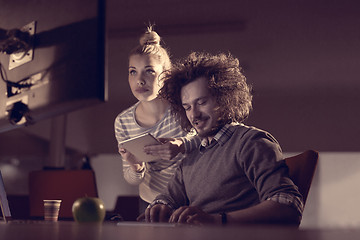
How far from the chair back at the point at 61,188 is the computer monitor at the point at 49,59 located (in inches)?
57.6

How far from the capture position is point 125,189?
7.64m

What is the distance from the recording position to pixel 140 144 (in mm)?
1652

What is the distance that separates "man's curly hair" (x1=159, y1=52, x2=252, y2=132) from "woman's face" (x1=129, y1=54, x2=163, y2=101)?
298 millimetres

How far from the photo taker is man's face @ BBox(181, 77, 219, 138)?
152cm

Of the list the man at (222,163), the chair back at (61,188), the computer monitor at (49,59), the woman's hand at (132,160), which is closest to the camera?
the computer monitor at (49,59)

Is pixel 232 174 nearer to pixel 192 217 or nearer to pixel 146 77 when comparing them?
pixel 192 217

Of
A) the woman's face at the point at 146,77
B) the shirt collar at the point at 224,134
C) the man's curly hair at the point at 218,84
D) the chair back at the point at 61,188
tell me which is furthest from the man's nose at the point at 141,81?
the chair back at the point at 61,188

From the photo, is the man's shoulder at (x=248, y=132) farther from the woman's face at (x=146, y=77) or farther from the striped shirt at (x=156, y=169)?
the woman's face at (x=146, y=77)

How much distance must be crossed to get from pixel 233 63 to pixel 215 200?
0.58 metres

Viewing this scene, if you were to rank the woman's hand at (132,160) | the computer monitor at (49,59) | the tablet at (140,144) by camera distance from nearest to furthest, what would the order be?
the computer monitor at (49,59), the tablet at (140,144), the woman's hand at (132,160)

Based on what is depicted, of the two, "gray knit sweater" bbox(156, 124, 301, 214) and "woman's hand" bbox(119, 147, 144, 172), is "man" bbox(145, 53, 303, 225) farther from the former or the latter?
"woman's hand" bbox(119, 147, 144, 172)

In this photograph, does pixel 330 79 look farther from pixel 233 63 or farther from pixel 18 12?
pixel 18 12

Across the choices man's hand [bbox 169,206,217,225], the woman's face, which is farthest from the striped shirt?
man's hand [bbox 169,206,217,225]

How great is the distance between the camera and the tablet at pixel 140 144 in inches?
62.7
